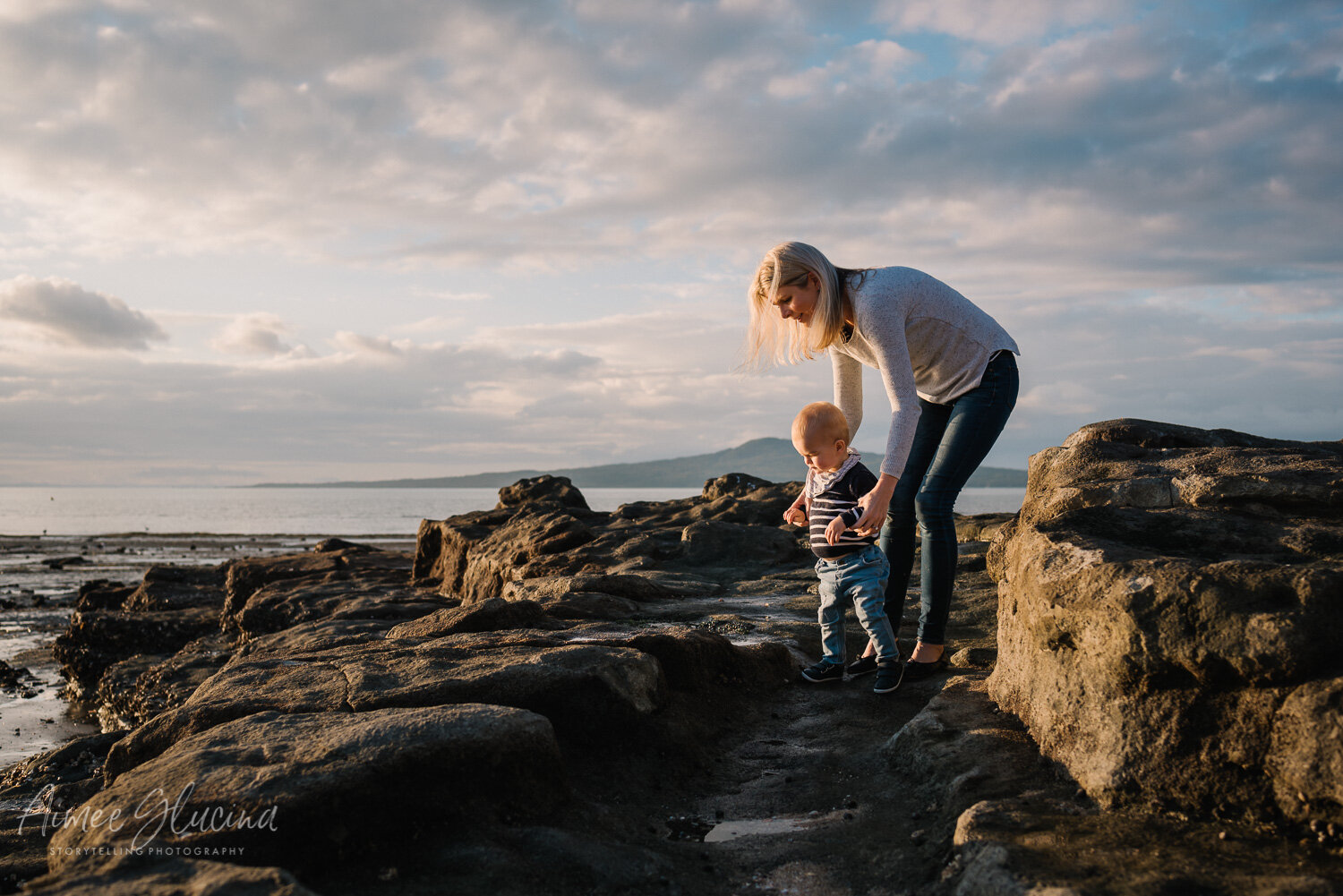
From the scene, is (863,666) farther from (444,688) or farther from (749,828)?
(444,688)

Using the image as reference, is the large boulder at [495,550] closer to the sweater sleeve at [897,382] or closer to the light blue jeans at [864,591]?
the light blue jeans at [864,591]

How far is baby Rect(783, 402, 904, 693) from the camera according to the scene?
4.50 meters

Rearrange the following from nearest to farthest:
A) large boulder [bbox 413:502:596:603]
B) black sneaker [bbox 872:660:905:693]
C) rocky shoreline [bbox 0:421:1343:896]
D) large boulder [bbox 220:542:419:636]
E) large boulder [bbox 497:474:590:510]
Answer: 1. rocky shoreline [bbox 0:421:1343:896]
2. black sneaker [bbox 872:660:905:693]
3. large boulder [bbox 220:542:419:636]
4. large boulder [bbox 413:502:596:603]
5. large boulder [bbox 497:474:590:510]

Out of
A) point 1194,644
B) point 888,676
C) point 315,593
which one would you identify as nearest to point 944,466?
point 888,676

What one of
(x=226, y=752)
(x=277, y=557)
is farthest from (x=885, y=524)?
(x=277, y=557)

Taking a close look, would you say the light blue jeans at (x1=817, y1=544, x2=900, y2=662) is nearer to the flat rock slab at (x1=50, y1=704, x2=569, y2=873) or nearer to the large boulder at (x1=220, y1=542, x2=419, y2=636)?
the flat rock slab at (x1=50, y1=704, x2=569, y2=873)

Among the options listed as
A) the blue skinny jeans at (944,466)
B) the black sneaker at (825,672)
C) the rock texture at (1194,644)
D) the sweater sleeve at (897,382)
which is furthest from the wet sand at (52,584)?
the rock texture at (1194,644)

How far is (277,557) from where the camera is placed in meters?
15.4

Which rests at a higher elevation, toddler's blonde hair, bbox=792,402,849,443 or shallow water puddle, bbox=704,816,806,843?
toddler's blonde hair, bbox=792,402,849,443

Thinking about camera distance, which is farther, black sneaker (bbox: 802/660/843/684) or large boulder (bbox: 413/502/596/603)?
large boulder (bbox: 413/502/596/603)

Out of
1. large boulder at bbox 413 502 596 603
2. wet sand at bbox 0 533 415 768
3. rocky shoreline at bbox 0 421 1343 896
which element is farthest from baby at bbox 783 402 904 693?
wet sand at bbox 0 533 415 768

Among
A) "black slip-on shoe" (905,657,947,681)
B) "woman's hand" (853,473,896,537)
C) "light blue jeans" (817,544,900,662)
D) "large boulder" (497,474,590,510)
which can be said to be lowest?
"black slip-on shoe" (905,657,947,681)

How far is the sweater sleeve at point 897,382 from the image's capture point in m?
4.07

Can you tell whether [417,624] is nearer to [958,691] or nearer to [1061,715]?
[958,691]
